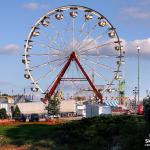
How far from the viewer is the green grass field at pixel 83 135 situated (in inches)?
1345

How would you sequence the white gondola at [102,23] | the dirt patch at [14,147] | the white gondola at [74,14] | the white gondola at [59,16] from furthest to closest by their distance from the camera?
the white gondola at [74,14] → the white gondola at [102,23] → the white gondola at [59,16] → the dirt patch at [14,147]

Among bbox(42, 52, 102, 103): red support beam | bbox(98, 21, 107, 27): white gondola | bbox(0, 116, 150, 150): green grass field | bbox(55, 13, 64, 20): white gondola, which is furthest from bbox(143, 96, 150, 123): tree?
bbox(98, 21, 107, 27): white gondola

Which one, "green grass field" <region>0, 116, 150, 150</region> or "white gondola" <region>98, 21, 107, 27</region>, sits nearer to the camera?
"green grass field" <region>0, 116, 150, 150</region>

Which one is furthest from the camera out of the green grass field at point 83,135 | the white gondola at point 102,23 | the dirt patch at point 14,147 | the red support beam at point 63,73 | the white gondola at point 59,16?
the white gondola at point 102,23

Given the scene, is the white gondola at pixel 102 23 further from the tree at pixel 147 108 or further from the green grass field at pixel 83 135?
the tree at pixel 147 108

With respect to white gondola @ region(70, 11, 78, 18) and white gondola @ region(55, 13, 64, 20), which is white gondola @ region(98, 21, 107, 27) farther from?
white gondola @ region(55, 13, 64, 20)

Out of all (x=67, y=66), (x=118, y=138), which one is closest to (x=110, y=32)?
(x=67, y=66)

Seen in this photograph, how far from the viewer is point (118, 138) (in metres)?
33.1

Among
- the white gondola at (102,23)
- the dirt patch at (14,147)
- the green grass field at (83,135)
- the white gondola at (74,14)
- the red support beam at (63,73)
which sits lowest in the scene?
Answer: the dirt patch at (14,147)

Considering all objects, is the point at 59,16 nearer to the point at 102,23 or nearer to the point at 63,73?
the point at 102,23

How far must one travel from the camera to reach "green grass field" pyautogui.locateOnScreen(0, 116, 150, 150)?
Answer: 112 ft

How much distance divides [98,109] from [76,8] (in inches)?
519

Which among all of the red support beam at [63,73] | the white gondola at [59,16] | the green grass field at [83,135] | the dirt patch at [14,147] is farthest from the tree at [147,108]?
the white gondola at [59,16]

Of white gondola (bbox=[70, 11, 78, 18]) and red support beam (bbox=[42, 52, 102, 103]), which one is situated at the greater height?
white gondola (bbox=[70, 11, 78, 18])
